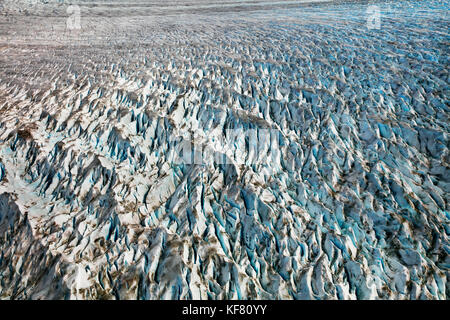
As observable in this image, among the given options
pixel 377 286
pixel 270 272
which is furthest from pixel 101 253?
pixel 377 286

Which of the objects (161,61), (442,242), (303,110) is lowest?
(442,242)

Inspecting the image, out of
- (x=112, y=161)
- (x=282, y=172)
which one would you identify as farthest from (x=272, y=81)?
(x=112, y=161)

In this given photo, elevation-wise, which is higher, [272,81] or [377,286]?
[272,81]

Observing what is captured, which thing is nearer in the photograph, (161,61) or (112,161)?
(112,161)

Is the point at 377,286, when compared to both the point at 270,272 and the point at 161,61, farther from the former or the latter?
the point at 161,61
